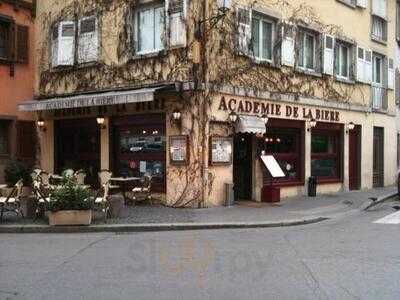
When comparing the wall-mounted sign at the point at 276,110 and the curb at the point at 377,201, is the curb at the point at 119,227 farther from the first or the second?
the curb at the point at 377,201

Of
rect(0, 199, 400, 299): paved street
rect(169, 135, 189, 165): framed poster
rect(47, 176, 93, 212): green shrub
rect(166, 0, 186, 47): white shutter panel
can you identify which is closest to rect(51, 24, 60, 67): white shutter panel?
rect(166, 0, 186, 47): white shutter panel

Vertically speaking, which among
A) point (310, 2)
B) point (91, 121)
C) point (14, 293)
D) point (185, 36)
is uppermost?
point (310, 2)

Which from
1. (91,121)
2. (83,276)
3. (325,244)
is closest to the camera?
(83,276)

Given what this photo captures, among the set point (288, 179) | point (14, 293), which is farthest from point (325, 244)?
point (288, 179)

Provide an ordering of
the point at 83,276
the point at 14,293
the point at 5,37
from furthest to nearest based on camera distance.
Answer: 1. the point at 5,37
2. the point at 83,276
3. the point at 14,293

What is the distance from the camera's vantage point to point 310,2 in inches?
817

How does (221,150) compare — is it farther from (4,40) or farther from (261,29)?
(4,40)

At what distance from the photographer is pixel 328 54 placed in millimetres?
21703

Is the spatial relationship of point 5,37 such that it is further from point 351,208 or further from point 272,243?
point 272,243

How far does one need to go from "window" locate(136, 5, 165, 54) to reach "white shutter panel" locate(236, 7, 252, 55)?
205 cm

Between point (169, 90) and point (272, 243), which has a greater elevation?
point (169, 90)

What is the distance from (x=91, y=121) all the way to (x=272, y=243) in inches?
393

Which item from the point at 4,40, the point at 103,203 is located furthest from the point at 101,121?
the point at 4,40

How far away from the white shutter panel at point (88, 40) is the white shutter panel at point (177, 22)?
315 cm
